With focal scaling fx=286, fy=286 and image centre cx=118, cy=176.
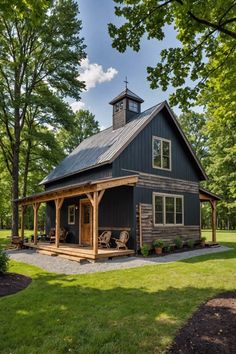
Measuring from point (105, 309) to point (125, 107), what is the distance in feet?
41.1

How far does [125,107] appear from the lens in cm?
1608

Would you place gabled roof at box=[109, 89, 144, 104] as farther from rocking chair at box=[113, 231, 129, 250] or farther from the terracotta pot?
the terracotta pot

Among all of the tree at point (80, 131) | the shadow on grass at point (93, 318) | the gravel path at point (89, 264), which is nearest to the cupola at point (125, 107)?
the gravel path at point (89, 264)

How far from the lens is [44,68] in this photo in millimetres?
20125

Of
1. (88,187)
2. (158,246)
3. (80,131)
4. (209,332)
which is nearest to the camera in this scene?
(209,332)

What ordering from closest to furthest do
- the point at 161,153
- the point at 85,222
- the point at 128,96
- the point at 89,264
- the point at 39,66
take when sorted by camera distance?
the point at 89,264, the point at 161,153, the point at 85,222, the point at 128,96, the point at 39,66

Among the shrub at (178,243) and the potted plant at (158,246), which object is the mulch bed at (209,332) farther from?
the shrub at (178,243)

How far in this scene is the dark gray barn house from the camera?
12633mm

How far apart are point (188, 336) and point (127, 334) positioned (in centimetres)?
88

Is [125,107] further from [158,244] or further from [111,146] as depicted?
[158,244]

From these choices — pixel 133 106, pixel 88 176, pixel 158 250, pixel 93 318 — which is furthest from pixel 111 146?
pixel 93 318

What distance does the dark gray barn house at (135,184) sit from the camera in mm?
12633

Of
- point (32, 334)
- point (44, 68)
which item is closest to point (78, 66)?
point (44, 68)

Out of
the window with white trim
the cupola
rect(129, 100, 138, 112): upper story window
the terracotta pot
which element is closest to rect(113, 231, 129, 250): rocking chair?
the terracotta pot
